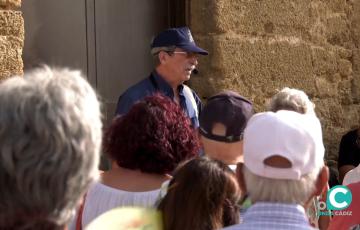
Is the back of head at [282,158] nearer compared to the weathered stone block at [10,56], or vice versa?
the back of head at [282,158]

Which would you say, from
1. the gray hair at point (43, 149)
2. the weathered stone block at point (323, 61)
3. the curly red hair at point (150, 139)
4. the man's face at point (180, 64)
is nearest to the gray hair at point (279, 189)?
the gray hair at point (43, 149)

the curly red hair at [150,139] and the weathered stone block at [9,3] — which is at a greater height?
the weathered stone block at [9,3]

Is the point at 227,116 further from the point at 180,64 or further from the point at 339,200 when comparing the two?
the point at 180,64

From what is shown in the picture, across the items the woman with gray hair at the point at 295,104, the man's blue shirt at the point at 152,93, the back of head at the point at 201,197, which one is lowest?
the man's blue shirt at the point at 152,93

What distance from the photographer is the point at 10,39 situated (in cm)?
463

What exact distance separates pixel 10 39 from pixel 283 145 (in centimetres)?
260

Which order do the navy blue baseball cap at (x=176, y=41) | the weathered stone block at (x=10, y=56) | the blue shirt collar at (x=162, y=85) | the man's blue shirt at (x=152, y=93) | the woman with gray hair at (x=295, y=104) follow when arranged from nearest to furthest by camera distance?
the woman with gray hair at (x=295, y=104) < the weathered stone block at (x=10, y=56) < the man's blue shirt at (x=152, y=93) < the blue shirt collar at (x=162, y=85) < the navy blue baseball cap at (x=176, y=41)

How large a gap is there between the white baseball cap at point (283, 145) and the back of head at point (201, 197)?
0.88 feet

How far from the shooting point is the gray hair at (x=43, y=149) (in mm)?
1778

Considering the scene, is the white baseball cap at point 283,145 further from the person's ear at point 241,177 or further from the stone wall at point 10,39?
the stone wall at point 10,39

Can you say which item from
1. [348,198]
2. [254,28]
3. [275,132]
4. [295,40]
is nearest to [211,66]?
[254,28]

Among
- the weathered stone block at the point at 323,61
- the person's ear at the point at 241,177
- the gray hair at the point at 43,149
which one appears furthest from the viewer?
the weathered stone block at the point at 323,61

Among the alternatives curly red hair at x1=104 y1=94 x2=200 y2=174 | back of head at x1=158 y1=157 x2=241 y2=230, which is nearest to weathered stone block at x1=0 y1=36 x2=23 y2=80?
curly red hair at x1=104 y1=94 x2=200 y2=174

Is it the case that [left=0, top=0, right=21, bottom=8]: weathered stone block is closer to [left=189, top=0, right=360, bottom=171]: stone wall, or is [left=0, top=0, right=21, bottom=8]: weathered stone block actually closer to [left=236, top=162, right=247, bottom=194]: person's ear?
[left=189, top=0, right=360, bottom=171]: stone wall
